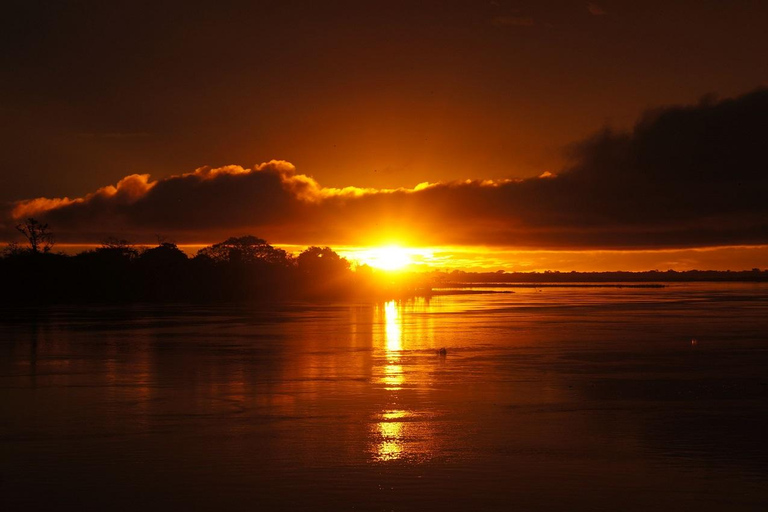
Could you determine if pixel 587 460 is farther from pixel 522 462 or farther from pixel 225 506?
pixel 225 506

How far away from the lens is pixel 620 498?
15.1m

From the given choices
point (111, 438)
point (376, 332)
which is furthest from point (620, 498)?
point (376, 332)

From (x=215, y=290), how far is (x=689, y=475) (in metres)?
126

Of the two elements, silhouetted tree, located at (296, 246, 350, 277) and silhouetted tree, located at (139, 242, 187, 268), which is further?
silhouetted tree, located at (296, 246, 350, 277)

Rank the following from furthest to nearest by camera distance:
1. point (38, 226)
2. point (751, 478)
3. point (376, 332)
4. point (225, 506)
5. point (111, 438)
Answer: point (38, 226), point (376, 332), point (111, 438), point (751, 478), point (225, 506)

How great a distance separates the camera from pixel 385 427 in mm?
21172

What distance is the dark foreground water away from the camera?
15.5 metres

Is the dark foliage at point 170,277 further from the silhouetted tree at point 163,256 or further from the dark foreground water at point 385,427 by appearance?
the dark foreground water at point 385,427

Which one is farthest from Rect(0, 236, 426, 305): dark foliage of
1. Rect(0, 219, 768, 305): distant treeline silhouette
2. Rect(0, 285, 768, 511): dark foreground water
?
Rect(0, 285, 768, 511): dark foreground water

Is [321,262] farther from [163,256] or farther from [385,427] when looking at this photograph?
[385,427]

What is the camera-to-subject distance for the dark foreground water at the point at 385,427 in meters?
15.5

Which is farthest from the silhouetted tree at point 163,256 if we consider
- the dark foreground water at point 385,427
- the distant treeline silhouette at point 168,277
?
the dark foreground water at point 385,427

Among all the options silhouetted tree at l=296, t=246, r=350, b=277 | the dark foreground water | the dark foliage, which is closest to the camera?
the dark foreground water

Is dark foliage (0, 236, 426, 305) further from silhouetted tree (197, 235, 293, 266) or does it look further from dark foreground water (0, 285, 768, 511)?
dark foreground water (0, 285, 768, 511)
